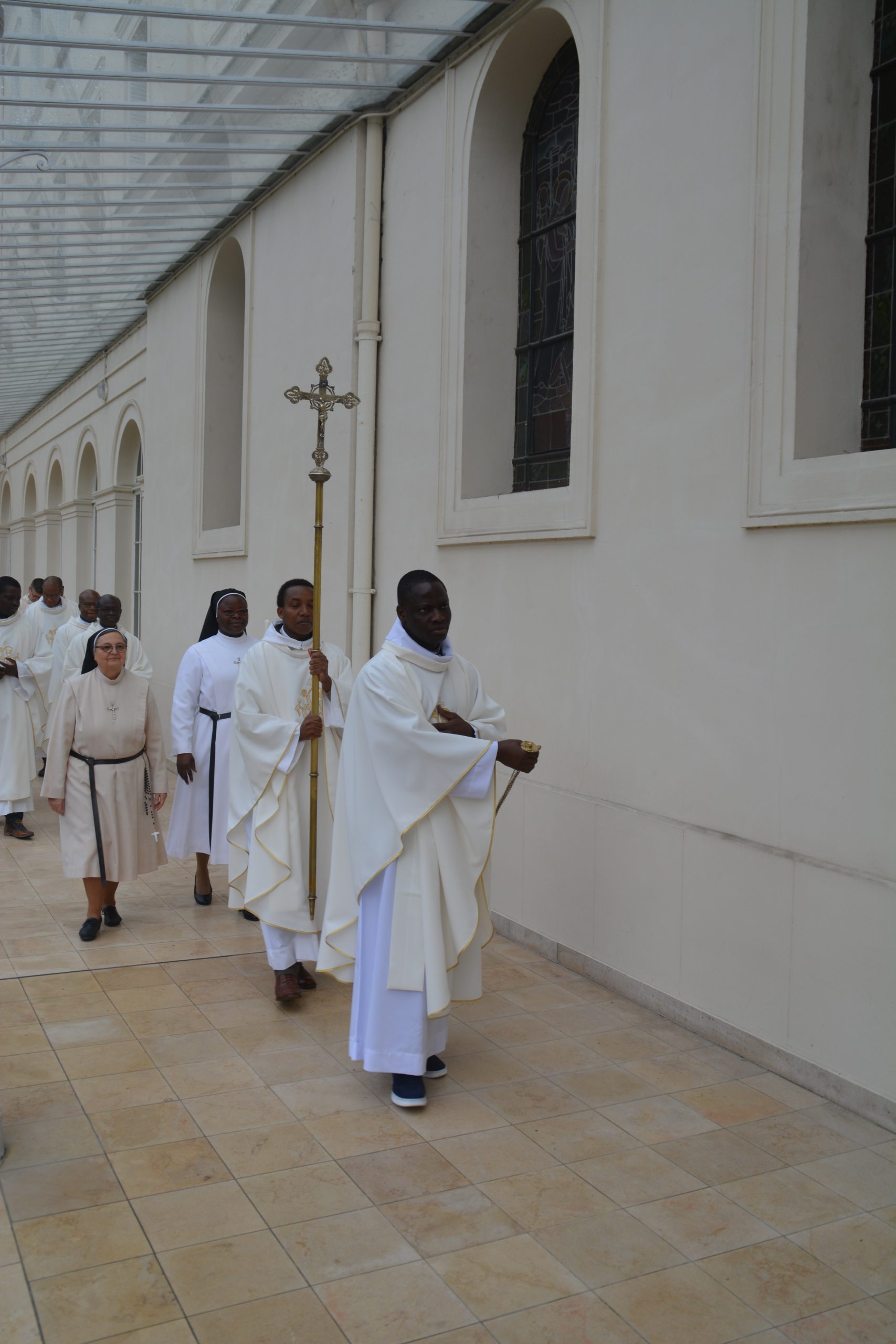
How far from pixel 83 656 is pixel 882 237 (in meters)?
7.19

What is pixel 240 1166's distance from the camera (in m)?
3.85

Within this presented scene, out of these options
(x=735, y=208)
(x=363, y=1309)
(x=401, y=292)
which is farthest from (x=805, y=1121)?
(x=401, y=292)

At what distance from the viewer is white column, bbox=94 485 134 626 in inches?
685

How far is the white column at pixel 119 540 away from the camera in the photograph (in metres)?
17.4

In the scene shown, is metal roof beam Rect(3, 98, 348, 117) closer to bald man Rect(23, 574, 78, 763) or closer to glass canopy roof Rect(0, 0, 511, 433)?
glass canopy roof Rect(0, 0, 511, 433)

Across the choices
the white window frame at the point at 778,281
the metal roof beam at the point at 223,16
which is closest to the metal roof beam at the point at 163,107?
the metal roof beam at the point at 223,16

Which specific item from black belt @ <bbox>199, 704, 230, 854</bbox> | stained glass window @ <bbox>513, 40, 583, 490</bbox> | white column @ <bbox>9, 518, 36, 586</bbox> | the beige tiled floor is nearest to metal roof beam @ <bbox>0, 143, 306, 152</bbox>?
stained glass window @ <bbox>513, 40, 583, 490</bbox>

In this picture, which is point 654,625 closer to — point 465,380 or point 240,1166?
point 465,380

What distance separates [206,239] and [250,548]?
346 centimetres

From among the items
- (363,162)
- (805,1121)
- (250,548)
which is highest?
(363,162)

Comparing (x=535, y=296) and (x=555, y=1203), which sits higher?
(x=535, y=296)

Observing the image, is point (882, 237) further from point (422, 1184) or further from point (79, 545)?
point (79, 545)

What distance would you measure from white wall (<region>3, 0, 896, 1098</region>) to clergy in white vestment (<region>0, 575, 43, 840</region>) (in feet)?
11.9

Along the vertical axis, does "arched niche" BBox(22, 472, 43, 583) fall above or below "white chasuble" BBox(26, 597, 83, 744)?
above
